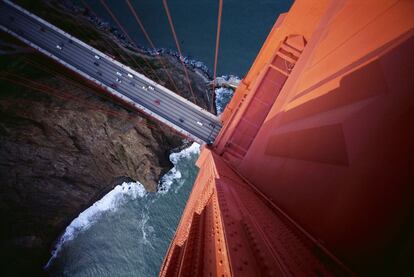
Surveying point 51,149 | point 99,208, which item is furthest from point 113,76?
point 99,208

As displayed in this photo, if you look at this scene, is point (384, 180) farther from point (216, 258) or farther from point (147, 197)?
point (147, 197)

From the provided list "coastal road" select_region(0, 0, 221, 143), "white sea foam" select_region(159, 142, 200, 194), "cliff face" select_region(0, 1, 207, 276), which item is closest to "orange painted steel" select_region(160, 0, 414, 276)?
"coastal road" select_region(0, 0, 221, 143)

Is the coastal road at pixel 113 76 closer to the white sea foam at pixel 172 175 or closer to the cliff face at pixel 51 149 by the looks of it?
the cliff face at pixel 51 149

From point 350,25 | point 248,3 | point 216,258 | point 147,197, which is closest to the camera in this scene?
point 216,258

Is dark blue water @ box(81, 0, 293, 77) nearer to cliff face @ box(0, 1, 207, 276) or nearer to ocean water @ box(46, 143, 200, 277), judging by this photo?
cliff face @ box(0, 1, 207, 276)

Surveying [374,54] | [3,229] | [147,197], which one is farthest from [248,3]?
[3,229]

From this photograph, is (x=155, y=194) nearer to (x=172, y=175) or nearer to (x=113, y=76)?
(x=172, y=175)

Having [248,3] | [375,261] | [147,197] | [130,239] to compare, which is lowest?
[130,239]
